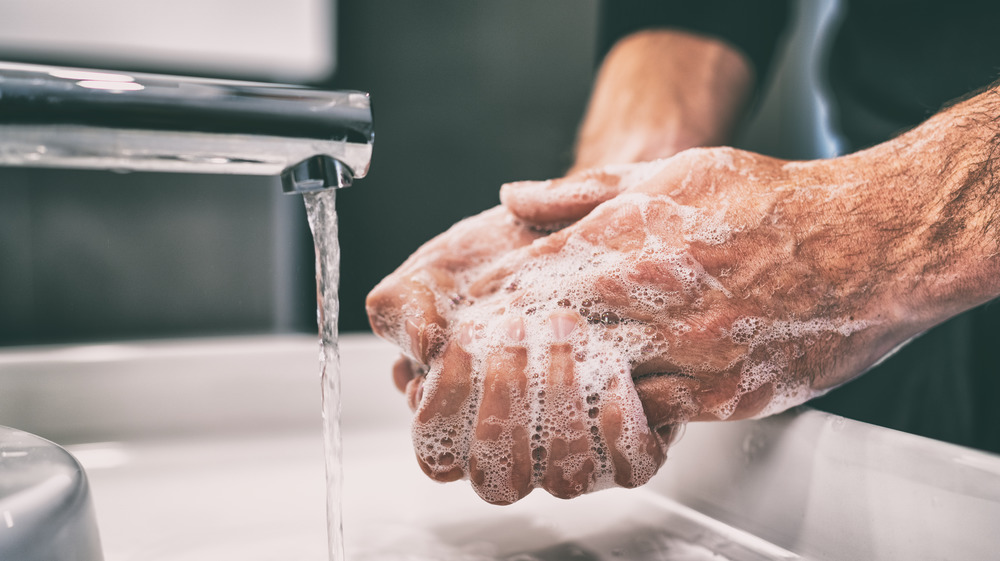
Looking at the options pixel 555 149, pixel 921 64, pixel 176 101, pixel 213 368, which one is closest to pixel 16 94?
pixel 176 101

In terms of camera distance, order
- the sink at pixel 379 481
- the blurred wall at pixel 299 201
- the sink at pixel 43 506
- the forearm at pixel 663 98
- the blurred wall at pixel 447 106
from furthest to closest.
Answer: the blurred wall at pixel 447 106 → the blurred wall at pixel 299 201 → the forearm at pixel 663 98 → the sink at pixel 379 481 → the sink at pixel 43 506

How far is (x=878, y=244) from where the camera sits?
38 centimetres

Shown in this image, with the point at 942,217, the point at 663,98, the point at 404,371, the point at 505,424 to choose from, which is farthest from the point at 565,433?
the point at 663,98

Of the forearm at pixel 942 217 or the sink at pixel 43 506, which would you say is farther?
the forearm at pixel 942 217

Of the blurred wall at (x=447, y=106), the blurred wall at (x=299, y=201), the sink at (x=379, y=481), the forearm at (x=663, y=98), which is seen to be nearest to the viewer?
the sink at (x=379, y=481)

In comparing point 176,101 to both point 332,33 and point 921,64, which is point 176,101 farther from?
point 332,33

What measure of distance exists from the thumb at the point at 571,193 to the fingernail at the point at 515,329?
9 centimetres

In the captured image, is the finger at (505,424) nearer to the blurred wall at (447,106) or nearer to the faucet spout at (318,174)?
the faucet spout at (318,174)

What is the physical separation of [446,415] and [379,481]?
198 millimetres

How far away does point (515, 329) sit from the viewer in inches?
Answer: 13.8

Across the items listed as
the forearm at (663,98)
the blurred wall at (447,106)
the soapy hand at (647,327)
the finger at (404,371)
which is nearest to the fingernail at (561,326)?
the soapy hand at (647,327)

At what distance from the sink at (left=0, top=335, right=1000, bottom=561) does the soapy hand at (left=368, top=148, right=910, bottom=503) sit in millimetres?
60

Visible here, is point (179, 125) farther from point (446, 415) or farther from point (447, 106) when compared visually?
point (447, 106)

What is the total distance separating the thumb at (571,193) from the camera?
41 centimetres
